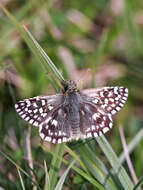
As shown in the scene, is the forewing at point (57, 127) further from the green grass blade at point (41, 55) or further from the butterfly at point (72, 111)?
the green grass blade at point (41, 55)

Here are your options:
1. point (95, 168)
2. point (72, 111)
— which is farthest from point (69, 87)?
point (95, 168)

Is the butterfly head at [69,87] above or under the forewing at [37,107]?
above

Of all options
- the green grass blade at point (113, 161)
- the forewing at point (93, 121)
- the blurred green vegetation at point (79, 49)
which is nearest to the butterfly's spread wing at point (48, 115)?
the forewing at point (93, 121)

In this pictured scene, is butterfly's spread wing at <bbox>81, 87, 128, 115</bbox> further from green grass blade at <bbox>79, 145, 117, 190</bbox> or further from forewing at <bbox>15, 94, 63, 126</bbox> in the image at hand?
green grass blade at <bbox>79, 145, 117, 190</bbox>

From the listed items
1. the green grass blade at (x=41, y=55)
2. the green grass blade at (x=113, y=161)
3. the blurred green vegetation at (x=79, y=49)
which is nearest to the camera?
the green grass blade at (x=113, y=161)

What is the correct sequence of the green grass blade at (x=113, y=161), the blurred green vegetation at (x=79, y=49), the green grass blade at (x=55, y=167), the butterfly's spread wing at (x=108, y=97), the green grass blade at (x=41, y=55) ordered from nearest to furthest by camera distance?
the green grass blade at (x=55, y=167), the green grass blade at (x=113, y=161), the green grass blade at (x=41, y=55), the butterfly's spread wing at (x=108, y=97), the blurred green vegetation at (x=79, y=49)

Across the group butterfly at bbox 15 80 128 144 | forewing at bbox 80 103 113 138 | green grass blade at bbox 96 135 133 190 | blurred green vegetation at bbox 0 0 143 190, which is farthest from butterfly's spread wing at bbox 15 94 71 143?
blurred green vegetation at bbox 0 0 143 190

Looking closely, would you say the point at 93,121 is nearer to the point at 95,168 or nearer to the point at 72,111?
the point at 72,111

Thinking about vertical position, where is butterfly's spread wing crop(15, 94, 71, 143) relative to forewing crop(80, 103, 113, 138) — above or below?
above
